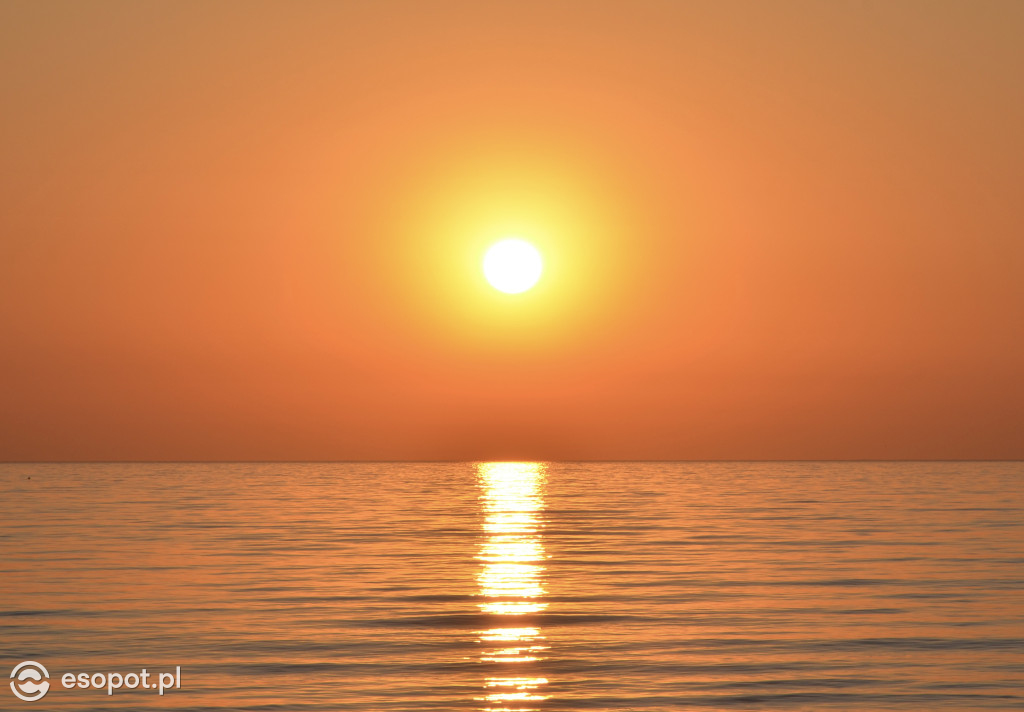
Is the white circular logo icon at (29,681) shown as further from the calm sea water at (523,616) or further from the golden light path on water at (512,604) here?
the golden light path on water at (512,604)

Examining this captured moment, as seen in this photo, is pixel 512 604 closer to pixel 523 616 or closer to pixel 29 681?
pixel 523 616

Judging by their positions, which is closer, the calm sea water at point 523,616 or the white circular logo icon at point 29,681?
the white circular logo icon at point 29,681

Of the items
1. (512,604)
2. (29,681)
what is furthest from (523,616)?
(29,681)

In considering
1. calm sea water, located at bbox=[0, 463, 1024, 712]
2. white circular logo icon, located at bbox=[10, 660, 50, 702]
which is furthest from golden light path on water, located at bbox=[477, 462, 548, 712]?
white circular logo icon, located at bbox=[10, 660, 50, 702]

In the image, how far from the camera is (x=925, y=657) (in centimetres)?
2172

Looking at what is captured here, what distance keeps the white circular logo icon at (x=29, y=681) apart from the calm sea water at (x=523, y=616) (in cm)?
18

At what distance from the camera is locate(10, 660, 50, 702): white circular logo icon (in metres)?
18.6

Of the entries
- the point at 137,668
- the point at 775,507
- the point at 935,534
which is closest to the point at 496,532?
the point at 935,534

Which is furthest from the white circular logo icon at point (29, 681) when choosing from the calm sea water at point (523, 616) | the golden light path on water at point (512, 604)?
the golden light path on water at point (512, 604)

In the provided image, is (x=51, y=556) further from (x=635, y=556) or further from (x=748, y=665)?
(x=748, y=665)

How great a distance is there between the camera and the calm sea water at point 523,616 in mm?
18969

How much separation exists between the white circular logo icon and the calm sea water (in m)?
0.18

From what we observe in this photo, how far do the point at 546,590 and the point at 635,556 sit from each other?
972cm

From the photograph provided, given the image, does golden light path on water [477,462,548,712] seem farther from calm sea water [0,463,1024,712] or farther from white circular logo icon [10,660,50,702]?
white circular logo icon [10,660,50,702]
